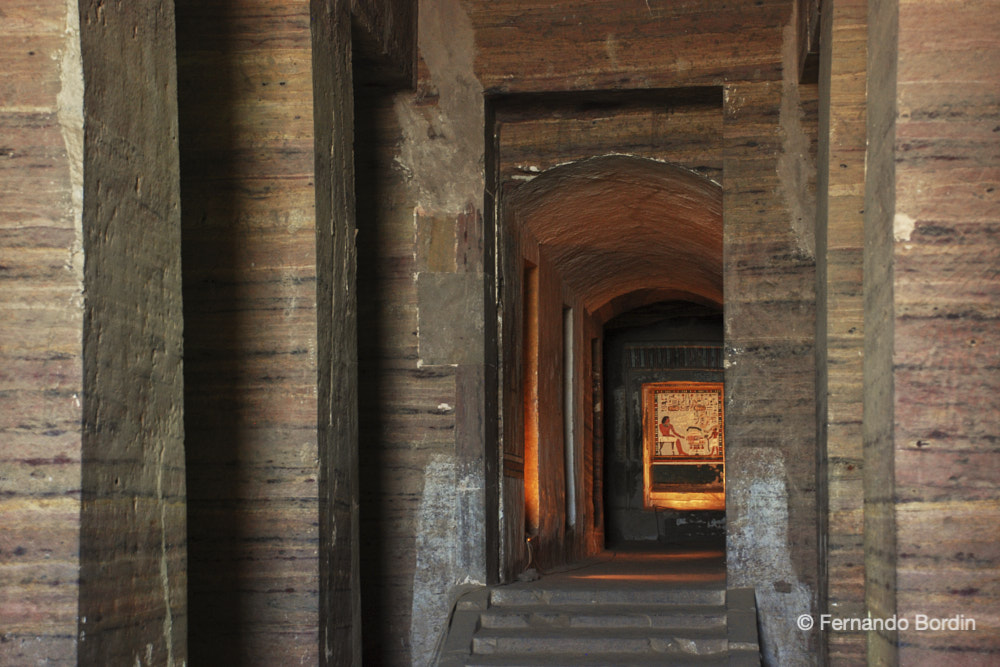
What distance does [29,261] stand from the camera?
3.40m

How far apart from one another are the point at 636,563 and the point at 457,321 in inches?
163

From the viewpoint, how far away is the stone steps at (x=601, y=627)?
6547mm

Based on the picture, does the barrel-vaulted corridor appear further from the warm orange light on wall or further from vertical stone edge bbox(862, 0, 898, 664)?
vertical stone edge bbox(862, 0, 898, 664)

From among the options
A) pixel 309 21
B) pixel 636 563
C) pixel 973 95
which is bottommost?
pixel 636 563

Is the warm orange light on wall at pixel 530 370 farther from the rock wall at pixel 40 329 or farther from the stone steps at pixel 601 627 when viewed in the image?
the rock wall at pixel 40 329

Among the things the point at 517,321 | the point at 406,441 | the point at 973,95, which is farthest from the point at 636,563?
the point at 973,95

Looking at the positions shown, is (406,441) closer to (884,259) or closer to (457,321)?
(457,321)

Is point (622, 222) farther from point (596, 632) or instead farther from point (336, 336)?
point (336, 336)

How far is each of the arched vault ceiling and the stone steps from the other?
2.86m

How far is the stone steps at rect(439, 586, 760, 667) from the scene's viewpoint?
6.55 meters

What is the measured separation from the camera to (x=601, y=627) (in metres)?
6.95

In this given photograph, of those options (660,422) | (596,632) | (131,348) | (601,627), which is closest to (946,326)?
(131,348)

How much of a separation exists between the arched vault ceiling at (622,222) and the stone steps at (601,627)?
2.86 meters

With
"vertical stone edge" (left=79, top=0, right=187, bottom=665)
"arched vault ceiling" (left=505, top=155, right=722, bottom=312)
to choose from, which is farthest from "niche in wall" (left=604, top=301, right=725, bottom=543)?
"vertical stone edge" (left=79, top=0, right=187, bottom=665)
